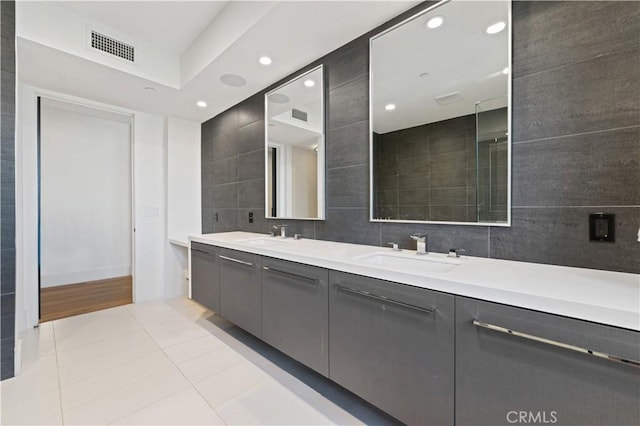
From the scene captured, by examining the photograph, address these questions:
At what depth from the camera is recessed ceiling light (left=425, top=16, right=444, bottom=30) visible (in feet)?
5.26

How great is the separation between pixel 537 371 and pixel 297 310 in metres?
1.16

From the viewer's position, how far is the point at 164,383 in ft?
5.82

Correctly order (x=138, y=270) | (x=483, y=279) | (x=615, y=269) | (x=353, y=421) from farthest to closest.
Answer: (x=138, y=270) < (x=353, y=421) < (x=615, y=269) < (x=483, y=279)

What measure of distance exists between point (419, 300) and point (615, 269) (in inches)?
33.0

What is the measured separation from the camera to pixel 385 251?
177 cm

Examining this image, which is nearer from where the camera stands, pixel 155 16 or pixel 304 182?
pixel 155 16

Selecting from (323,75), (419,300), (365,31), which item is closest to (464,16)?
(365,31)

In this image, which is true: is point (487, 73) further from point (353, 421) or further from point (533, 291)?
point (353, 421)

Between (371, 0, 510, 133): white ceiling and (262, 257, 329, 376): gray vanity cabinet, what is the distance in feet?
3.78

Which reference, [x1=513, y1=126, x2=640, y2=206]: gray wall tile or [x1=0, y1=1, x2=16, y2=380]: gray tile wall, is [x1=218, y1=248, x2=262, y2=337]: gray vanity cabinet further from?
[x1=513, y1=126, x2=640, y2=206]: gray wall tile

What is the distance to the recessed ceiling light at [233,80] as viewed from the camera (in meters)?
2.52

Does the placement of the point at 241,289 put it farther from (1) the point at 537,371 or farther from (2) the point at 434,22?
(2) the point at 434,22

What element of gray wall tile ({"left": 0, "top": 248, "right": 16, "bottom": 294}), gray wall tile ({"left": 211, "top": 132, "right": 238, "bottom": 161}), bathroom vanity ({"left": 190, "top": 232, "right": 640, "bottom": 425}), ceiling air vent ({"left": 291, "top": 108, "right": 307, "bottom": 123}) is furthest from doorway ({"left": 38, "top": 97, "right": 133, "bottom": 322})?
bathroom vanity ({"left": 190, "top": 232, "right": 640, "bottom": 425})

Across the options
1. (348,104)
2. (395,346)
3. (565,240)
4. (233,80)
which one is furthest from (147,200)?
(565,240)
